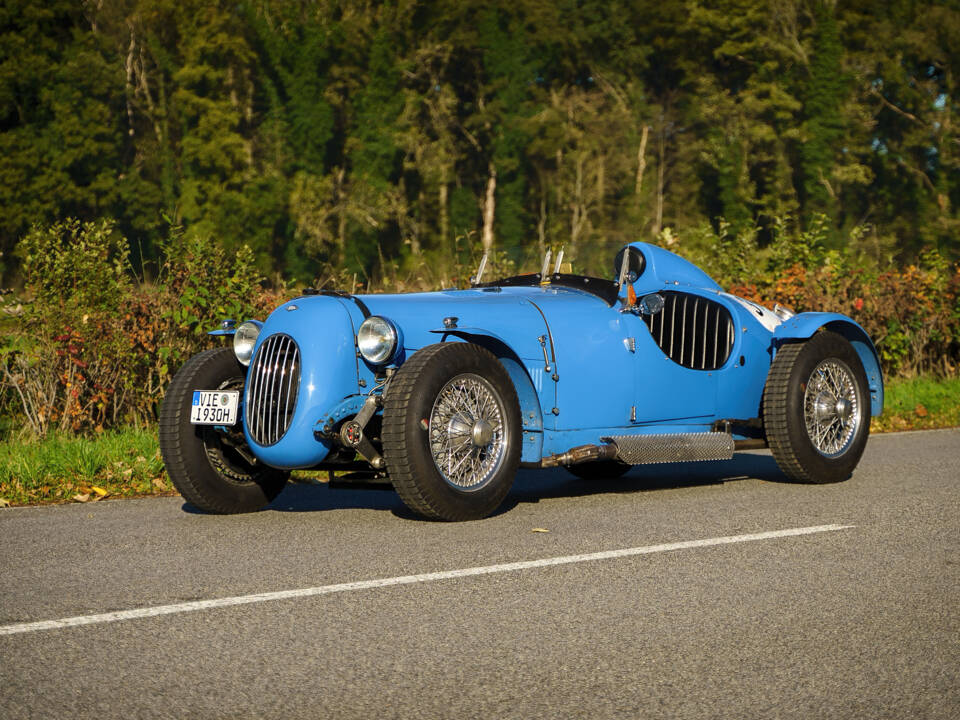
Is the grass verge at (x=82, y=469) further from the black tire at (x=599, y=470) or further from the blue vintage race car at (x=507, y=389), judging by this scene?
the black tire at (x=599, y=470)

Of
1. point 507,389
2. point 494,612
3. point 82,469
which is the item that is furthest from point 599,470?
point 494,612

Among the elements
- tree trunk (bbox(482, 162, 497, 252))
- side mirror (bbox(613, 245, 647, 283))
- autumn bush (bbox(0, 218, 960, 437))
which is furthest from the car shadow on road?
tree trunk (bbox(482, 162, 497, 252))

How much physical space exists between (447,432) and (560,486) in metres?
2.19

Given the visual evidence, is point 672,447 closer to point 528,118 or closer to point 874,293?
point 874,293

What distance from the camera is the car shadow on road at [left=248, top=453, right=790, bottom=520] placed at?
7875 millimetres

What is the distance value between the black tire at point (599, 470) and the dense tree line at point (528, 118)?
45.4 metres

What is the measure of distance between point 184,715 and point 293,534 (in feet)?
9.90

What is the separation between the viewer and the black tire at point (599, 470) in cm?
920

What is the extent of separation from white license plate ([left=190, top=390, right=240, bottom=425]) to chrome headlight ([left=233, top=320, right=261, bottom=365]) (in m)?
0.44

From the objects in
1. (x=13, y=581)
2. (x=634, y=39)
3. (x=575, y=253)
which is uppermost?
(x=634, y=39)

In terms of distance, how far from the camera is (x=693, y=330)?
337 inches

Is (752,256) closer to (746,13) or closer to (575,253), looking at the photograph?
(575,253)

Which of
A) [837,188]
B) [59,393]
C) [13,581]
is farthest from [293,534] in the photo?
[837,188]

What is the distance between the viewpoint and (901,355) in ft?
51.3
